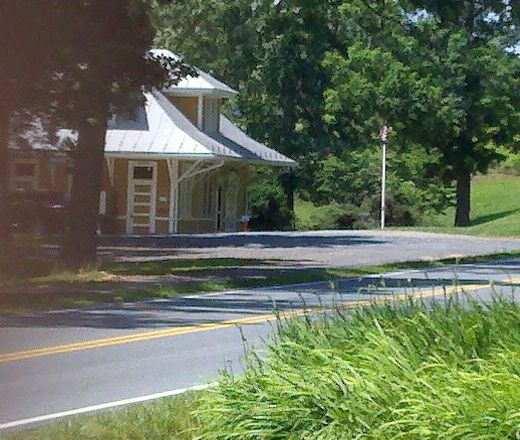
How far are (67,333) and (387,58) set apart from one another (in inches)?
1461

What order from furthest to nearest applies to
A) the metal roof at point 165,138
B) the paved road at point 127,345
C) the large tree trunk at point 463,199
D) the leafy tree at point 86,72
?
the large tree trunk at point 463,199 → the metal roof at point 165,138 → the leafy tree at point 86,72 → the paved road at point 127,345

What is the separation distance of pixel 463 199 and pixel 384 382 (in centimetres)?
4975

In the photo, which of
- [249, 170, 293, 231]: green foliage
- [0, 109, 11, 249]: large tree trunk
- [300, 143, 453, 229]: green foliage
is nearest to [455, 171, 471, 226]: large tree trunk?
[300, 143, 453, 229]: green foliage

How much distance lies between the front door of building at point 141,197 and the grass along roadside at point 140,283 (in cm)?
1656

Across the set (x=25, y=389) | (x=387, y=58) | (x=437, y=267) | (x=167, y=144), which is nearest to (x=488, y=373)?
(x=25, y=389)

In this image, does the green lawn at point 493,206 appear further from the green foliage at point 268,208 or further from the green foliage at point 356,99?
the green foliage at point 268,208

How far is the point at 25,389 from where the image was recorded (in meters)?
11.6

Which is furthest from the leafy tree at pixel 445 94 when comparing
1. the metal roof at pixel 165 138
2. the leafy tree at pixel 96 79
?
the leafy tree at pixel 96 79

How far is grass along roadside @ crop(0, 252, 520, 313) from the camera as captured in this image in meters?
20.5

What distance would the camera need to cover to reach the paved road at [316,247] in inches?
1288

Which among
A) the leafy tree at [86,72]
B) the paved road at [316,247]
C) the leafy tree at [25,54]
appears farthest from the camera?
the paved road at [316,247]

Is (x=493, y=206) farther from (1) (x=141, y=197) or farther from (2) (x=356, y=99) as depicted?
(1) (x=141, y=197)

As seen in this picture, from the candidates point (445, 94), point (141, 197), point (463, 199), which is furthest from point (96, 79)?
point (463, 199)

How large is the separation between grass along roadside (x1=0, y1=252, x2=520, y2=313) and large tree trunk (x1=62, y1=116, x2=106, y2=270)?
0.74 m
